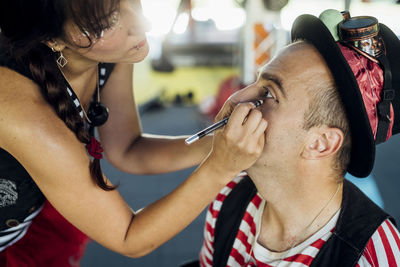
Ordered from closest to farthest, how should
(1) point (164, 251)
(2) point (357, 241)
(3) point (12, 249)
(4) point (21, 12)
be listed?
(4) point (21, 12)
(2) point (357, 241)
(3) point (12, 249)
(1) point (164, 251)

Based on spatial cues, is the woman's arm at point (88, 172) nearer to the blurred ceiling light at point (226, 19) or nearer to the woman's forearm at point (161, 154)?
the woman's forearm at point (161, 154)

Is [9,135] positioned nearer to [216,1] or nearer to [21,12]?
[21,12]

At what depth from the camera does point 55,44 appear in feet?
3.27

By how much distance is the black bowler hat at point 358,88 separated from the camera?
3.05 feet

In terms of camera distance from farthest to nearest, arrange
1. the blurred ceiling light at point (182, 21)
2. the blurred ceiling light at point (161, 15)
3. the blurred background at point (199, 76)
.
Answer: the blurred ceiling light at point (161, 15) < the blurred ceiling light at point (182, 21) < the blurred background at point (199, 76)

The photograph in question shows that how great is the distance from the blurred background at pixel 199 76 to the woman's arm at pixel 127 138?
31cm

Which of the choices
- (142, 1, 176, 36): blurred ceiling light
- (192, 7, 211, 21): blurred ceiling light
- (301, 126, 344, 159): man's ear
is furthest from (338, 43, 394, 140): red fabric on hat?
(192, 7, 211, 21): blurred ceiling light

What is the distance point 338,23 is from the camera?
101 centimetres

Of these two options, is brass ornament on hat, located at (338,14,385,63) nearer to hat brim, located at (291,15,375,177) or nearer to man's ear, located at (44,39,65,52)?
hat brim, located at (291,15,375,177)

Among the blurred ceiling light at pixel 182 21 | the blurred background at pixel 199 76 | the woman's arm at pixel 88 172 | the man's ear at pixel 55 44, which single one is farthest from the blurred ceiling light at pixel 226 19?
the woman's arm at pixel 88 172

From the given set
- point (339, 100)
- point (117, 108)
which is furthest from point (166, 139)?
point (339, 100)

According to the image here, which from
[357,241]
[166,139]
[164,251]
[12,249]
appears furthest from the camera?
[164,251]

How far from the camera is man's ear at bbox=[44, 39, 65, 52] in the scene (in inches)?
38.7

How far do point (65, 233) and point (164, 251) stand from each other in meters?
1.31
